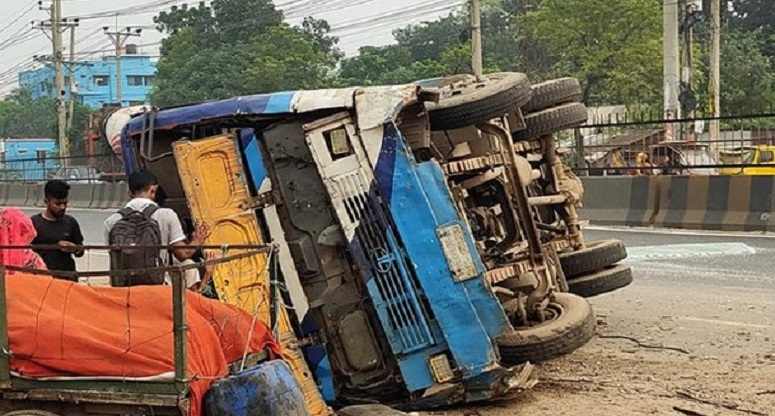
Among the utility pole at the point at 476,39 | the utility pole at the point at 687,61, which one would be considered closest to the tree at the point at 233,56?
the utility pole at the point at 476,39

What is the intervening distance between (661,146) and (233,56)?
30.9 metres

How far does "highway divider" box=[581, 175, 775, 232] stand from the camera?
1505cm

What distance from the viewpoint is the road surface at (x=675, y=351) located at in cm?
610

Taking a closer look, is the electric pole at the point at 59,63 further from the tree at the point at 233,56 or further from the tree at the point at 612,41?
the tree at the point at 612,41

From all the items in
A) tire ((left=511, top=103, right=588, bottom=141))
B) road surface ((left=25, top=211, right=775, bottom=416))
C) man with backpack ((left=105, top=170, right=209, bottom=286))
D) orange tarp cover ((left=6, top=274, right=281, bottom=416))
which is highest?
tire ((left=511, top=103, right=588, bottom=141))

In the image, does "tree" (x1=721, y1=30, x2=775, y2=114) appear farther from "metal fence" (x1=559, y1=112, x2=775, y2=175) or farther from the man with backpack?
the man with backpack

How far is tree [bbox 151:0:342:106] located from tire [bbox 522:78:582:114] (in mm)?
34022

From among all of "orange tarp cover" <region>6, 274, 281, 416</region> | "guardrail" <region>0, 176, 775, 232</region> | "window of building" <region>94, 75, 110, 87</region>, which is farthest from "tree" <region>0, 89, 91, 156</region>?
"orange tarp cover" <region>6, 274, 281, 416</region>

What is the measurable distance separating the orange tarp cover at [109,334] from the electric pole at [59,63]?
43.1 metres

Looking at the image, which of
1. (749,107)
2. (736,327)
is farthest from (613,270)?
(749,107)

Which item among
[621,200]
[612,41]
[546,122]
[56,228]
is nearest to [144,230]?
[56,228]

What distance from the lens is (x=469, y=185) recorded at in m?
6.58

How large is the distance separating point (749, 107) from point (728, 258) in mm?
30077

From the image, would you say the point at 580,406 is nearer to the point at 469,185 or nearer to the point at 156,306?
the point at 469,185
